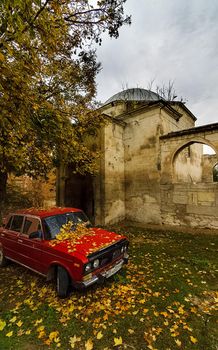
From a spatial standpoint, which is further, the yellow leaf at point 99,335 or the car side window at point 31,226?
the car side window at point 31,226

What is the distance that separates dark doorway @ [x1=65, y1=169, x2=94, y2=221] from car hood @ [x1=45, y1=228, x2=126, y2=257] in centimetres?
810

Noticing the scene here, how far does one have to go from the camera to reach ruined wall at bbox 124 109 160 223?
9945mm

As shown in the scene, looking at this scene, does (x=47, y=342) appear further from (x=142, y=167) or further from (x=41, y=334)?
(x=142, y=167)

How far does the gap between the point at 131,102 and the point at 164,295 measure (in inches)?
500

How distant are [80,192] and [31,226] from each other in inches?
339

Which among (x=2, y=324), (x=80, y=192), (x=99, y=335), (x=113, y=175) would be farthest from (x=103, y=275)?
(x=80, y=192)

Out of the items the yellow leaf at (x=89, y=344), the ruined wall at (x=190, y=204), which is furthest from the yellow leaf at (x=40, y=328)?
the ruined wall at (x=190, y=204)

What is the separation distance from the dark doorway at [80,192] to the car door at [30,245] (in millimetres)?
7636

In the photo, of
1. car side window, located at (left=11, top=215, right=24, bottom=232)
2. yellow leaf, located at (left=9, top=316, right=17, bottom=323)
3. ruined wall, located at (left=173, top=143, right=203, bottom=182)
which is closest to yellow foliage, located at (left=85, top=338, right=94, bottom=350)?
yellow leaf, located at (left=9, top=316, right=17, bottom=323)

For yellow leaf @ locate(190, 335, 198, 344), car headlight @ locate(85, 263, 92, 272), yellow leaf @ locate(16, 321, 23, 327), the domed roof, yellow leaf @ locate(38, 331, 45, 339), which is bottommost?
yellow leaf @ locate(16, 321, 23, 327)

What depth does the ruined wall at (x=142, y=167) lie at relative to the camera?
392 inches

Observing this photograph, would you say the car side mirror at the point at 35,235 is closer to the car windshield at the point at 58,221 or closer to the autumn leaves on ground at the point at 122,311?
the car windshield at the point at 58,221

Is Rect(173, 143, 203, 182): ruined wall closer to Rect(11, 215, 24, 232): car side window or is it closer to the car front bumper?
the car front bumper

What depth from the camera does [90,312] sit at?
330 centimetres
